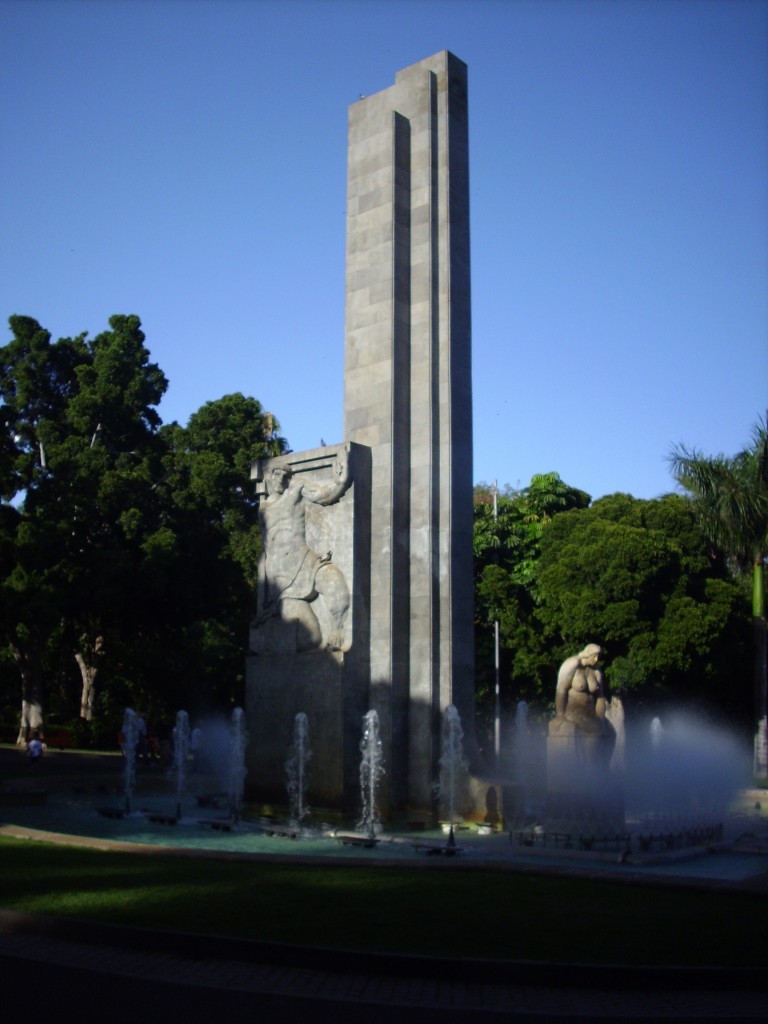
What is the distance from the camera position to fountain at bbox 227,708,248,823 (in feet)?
65.3

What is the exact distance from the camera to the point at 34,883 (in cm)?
1002

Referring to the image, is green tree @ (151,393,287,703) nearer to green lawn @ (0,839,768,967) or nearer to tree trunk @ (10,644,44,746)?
tree trunk @ (10,644,44,746)

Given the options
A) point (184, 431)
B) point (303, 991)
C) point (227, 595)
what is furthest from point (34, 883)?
point (184, 431)

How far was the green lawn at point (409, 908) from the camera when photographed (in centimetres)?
795

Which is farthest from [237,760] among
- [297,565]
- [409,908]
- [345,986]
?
[345,986]

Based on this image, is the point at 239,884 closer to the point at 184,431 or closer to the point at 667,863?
the point at 667,863

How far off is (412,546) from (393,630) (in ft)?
5.38

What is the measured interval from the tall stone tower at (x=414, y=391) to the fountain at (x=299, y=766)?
140 centimetres

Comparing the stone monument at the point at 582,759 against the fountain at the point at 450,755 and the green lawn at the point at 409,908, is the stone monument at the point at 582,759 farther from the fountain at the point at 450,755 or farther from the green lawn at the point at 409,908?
the green lawn at the point at 409,908

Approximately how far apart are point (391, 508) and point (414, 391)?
239 cm

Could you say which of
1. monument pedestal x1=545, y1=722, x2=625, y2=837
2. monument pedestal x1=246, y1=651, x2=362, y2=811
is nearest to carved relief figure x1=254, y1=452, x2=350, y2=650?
monument pedestal x1=246, y1=651, x2=362, y2=811

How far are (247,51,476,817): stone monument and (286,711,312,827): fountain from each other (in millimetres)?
214

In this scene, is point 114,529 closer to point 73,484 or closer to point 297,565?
point 73,484

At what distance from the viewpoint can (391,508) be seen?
19.6 metres
